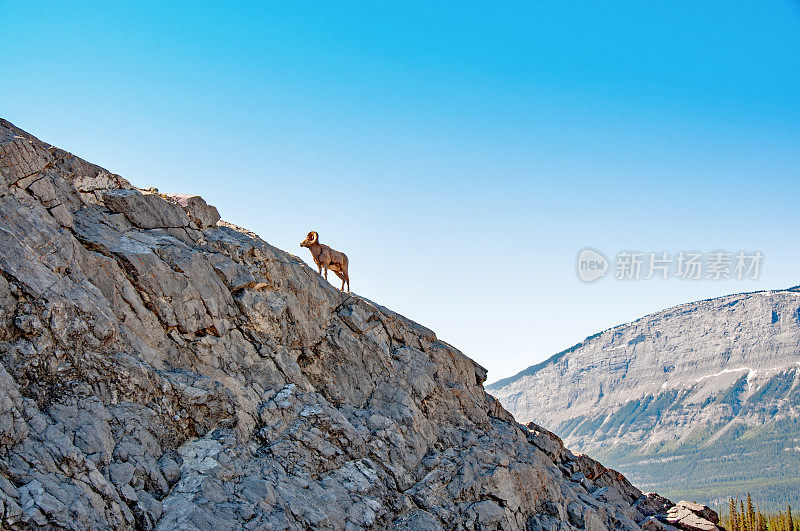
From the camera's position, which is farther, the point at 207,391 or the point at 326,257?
the point at 326,257

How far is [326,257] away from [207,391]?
1227cm

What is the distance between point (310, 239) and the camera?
33781 millimetres

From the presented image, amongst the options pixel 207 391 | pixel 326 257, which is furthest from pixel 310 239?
pixel 207 391

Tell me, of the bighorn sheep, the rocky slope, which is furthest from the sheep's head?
the rocky slope

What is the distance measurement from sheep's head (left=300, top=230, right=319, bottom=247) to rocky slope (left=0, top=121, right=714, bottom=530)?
3017 millimetres

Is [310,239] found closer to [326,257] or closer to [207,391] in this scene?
[326,257]

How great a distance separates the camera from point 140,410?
67.3 ft

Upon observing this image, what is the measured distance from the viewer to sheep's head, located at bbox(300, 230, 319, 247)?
111ft

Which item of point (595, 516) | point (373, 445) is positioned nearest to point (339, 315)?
point (373, 445)

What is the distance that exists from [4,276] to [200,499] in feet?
31.4

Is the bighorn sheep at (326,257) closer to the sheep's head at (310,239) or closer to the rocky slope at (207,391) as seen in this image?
the sheep's head at (310,239)

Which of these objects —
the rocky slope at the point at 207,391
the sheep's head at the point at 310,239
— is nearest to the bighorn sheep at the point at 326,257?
the sheep's head at the point at 310,239

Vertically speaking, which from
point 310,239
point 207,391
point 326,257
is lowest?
point 207,391

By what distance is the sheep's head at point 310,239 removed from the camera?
111ft
